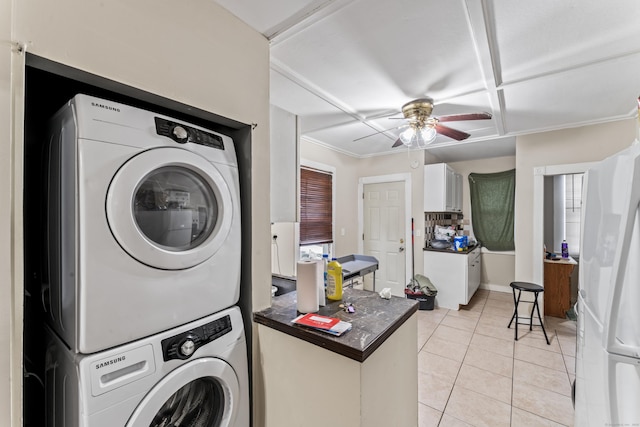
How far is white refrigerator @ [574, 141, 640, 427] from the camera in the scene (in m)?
0.88

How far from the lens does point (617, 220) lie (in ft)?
3.24

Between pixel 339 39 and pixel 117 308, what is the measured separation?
169 cm

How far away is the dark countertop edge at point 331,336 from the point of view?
95 cm

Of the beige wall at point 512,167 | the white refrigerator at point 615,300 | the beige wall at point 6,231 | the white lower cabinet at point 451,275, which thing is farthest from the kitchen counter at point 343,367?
the white lower cabinet at point 451,275

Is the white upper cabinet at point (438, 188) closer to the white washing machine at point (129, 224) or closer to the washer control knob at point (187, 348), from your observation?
the white washing machine at point (129, 224)

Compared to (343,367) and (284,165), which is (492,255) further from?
(343,367)

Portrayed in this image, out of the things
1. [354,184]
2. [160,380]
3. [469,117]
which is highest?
[469,117]

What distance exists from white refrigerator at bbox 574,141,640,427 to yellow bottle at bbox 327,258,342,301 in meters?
1.04

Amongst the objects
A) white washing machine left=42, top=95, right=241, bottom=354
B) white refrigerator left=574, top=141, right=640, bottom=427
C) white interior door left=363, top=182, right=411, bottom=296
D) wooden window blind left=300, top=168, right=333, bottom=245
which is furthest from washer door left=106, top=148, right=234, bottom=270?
white interior door left=363, top=182, right=411, bottom=296

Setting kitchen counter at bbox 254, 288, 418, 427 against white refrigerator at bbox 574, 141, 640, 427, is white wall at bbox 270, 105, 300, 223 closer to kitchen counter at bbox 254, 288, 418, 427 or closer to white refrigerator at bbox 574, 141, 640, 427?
kitchen counter at bbox 254, 288, 418, 427

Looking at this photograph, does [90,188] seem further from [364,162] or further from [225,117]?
[364,162]

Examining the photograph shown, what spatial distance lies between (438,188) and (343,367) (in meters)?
3.53

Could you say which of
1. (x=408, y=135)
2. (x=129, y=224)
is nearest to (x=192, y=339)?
(x=129, y=224)

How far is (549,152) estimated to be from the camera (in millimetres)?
3205
